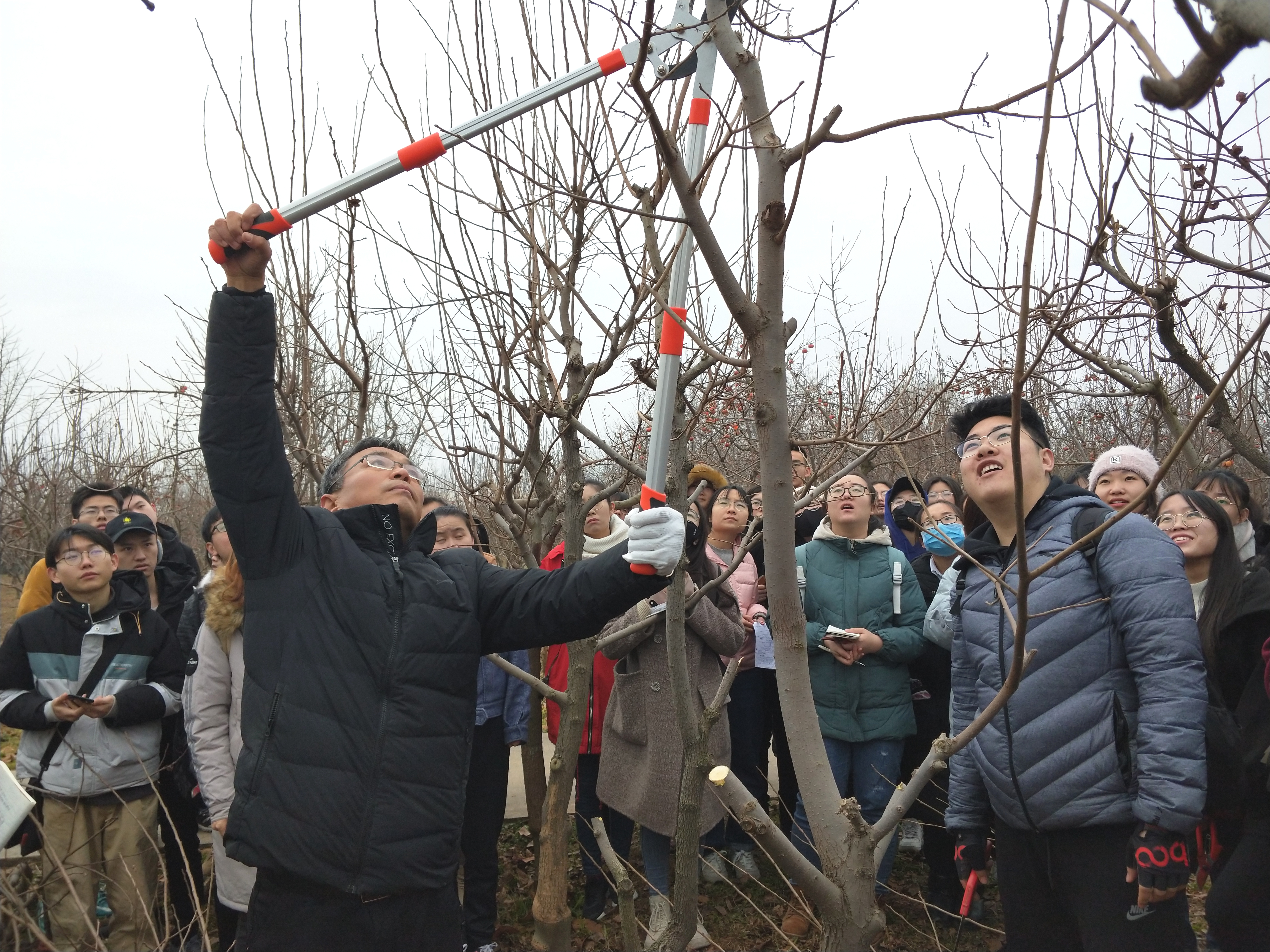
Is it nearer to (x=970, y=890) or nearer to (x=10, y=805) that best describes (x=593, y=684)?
(x=970, y=890)

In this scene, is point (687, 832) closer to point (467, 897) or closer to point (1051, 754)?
point (1051, 754)

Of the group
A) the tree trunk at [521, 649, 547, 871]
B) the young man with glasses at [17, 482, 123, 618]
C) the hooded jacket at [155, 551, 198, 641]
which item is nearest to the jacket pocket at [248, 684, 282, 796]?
the tree trunk at [521, 649, 547, 871]

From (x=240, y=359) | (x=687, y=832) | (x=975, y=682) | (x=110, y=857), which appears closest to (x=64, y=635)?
(x=110, y=857)

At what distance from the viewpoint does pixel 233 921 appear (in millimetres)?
3580

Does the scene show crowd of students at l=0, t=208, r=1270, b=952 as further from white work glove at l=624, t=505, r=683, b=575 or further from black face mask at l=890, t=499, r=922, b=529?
black face mask at l=890, t=499, r=922, b=529

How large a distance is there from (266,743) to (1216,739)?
2.54m

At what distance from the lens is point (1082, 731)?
2262 mm

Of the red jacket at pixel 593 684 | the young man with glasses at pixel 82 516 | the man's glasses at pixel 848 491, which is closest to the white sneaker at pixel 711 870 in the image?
the red jacket at pixel 593 684

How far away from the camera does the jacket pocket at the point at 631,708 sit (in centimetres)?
396

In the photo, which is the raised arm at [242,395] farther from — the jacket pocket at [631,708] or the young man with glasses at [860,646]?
the young man with glasses at [860,646]

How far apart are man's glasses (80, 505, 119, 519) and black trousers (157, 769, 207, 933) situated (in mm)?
1518

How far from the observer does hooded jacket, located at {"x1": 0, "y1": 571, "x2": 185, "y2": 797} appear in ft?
12.0

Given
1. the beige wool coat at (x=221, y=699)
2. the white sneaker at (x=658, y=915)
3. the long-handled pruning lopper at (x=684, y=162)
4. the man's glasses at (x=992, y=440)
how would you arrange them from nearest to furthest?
the long-handled pruning lopper at (x=684, y=162) → the man's glasses at (x=992, y=440) → the beige wool coat at (x=221, y=699) → the white sneaker at (x=658, y=915)

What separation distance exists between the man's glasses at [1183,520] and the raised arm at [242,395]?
3.15m
